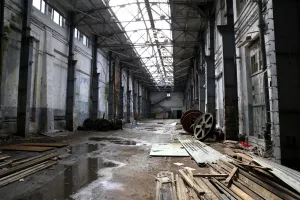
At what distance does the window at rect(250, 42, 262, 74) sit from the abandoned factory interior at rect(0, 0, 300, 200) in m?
0.08

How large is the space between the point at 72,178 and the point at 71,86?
1274cm

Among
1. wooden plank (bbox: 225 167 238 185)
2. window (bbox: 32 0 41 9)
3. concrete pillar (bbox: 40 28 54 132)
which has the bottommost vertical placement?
wooden plank (bbox: 225 167 238 185)

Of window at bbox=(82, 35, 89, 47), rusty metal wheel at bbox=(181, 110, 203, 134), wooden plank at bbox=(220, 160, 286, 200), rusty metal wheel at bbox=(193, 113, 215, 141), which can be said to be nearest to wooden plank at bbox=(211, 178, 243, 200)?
wooden plank at bbox=(220, 160, 286, 200)

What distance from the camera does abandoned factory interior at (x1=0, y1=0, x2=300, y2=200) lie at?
154 inches

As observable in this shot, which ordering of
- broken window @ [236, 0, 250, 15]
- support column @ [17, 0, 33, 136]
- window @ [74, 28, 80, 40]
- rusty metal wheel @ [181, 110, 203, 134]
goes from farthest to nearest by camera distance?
window @ [74, 28, 80, 40], rusty metal wheel @ [181, 110, 203, 134], support column @ [17, 0, 33, 136], broken window @ [236, 0, 250, 15]

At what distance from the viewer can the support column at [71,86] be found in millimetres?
16062

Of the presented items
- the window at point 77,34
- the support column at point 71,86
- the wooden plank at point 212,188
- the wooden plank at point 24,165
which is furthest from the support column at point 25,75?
the wooden plank at point 212,188

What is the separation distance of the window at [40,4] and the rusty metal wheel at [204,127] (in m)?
11.6

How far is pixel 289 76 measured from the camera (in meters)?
5.51

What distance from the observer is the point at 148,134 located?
46.1ft

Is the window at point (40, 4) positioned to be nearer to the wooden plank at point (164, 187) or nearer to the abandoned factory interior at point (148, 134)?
the abandoned factory interior at point (148, 134)

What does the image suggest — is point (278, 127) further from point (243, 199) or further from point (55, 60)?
point (55, 60)

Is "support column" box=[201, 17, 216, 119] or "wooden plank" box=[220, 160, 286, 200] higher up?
"support column" box=[201, 17, 216, 119]

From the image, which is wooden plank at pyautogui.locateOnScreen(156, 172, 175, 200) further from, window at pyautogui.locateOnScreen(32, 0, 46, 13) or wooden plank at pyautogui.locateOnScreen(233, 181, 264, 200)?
window at pyautogui.locateOnScreen(32, 0, 46, 13)
